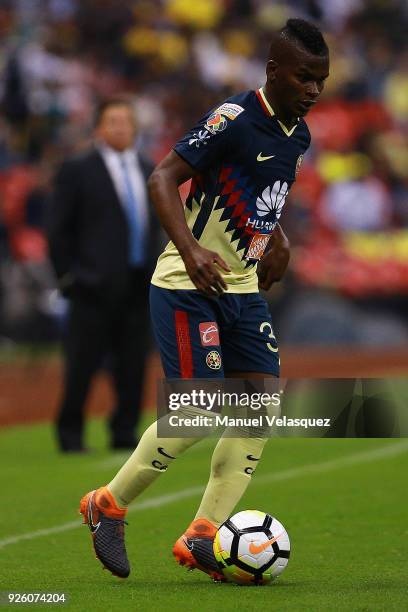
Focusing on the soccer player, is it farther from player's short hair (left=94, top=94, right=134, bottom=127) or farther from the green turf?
player's short hair (left=94, top=94, right=134, bottom=127)

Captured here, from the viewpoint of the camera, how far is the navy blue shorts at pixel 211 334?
17.0ft

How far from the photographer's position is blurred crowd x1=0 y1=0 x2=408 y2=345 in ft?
62.6

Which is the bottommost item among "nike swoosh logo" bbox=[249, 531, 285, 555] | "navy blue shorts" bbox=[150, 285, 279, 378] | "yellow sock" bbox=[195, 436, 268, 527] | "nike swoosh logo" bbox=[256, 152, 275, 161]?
"nike swoosh logo" bbox=[249, 531, 285, 555]

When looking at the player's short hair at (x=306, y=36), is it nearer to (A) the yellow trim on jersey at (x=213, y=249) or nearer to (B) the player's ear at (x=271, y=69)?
(B) the player's ear at (x=271, y=69)

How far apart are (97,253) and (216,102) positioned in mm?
11321

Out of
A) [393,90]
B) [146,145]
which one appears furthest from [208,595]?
[393,90]

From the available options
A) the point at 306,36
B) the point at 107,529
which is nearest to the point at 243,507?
the point at 107,529

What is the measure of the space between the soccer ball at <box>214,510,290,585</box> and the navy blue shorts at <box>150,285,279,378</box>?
62 centimetres

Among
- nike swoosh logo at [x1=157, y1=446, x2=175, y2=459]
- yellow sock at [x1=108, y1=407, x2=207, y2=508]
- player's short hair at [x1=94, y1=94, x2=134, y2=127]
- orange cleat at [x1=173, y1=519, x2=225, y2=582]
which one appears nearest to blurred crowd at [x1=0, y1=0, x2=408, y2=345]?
player's short hair at [x1=94, y1=94, x2=134, y2=127]

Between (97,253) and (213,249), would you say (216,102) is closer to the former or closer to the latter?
(97,253)

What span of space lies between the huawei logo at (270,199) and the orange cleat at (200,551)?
1.29 meters

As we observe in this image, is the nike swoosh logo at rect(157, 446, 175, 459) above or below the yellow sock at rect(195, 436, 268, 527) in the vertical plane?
above

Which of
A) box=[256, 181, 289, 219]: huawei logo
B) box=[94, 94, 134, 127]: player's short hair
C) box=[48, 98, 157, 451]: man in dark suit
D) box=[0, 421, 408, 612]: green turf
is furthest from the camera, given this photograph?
box=[48, 98, 157, 451]: man in dark suit

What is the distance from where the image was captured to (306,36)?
5.13 metres
